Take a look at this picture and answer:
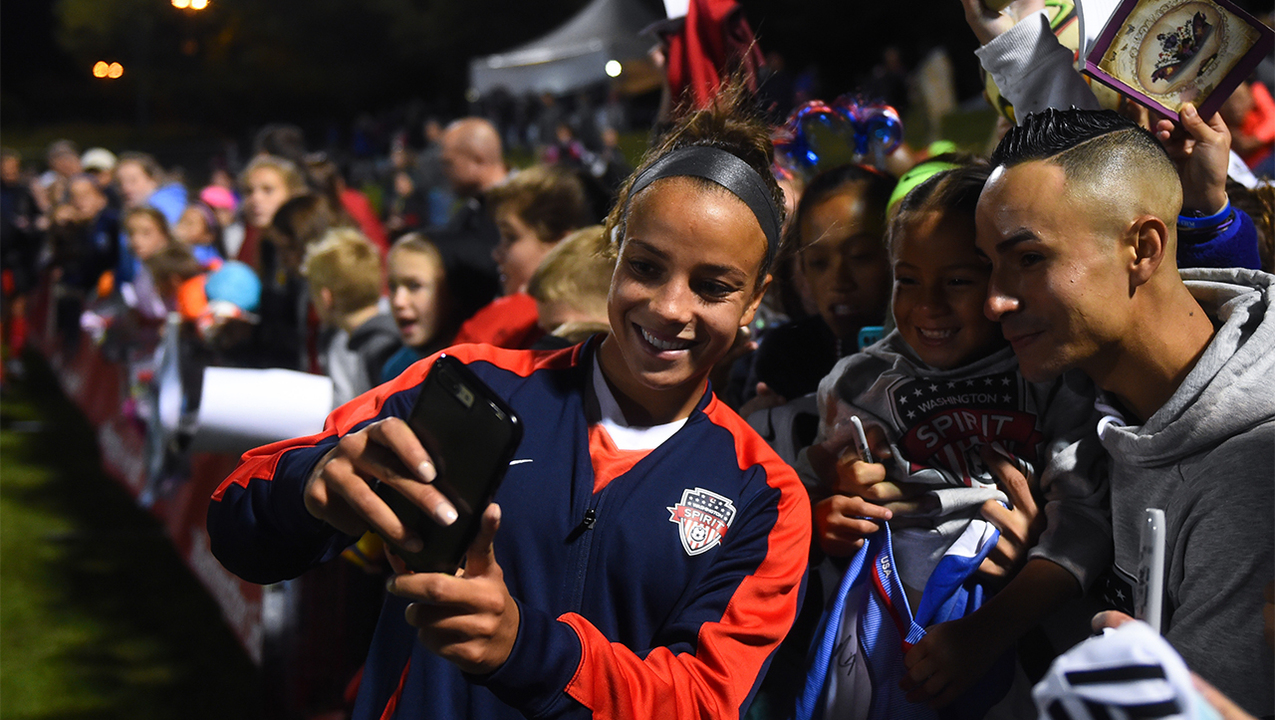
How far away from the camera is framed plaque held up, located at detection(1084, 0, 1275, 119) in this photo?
1847 mm

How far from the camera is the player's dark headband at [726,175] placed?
1.76m

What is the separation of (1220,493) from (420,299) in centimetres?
276

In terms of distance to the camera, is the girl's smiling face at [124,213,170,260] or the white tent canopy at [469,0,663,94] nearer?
the girl's smiling face at [124,213,170,260]

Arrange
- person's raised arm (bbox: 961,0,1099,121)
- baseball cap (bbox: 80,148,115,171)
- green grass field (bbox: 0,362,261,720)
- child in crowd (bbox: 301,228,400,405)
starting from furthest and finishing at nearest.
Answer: baseball cap (bbox: 80,148,115,171) < green grass field (bbox: 0,362,261,720) < child in crowd (bbox: 301,228,400,405) < person's raised arm (bbox: 961,0,1099,121)

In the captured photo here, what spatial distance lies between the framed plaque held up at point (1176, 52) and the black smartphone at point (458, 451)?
133cm

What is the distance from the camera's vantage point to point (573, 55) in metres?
17.0

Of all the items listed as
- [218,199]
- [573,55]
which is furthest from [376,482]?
[573,55]

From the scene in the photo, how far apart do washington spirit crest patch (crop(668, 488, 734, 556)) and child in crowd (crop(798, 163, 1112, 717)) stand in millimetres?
371

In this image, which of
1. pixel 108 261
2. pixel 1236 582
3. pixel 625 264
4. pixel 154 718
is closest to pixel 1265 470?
pixel 1236 582

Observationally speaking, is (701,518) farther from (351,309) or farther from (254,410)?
(351,309)

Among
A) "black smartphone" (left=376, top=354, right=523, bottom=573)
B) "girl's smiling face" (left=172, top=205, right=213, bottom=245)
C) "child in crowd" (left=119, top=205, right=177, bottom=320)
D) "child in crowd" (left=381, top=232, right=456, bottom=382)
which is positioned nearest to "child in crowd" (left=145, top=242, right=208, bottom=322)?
"child in crowd" (left=119, top=205, right=177, bottom=320)

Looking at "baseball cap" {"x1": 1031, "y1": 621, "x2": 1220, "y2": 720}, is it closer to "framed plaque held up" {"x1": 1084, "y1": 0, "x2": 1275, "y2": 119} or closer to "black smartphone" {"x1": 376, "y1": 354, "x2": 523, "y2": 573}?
"black smartphone" {"x1": 376, "y1": 354, "x2": 523, "y2": 573}

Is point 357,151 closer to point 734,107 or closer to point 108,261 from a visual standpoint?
point 108,261

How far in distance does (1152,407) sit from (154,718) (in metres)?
3.82
